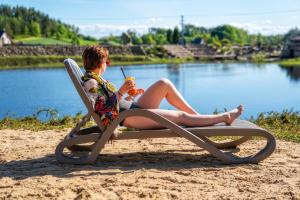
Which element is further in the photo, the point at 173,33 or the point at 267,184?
the point at 173,33

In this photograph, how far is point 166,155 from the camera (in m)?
5.37

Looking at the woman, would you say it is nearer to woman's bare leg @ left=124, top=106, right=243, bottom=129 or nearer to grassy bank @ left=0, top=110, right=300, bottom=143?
woman's bare leg @ left=124, top=106, right=243, bottom=129

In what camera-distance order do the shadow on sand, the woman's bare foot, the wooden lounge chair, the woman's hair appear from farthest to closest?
the woman's bare foot → the woman's hair → the wooden lounge chair → the shadow on sand

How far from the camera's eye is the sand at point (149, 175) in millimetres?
3844

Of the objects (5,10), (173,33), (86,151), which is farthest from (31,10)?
(86,151)

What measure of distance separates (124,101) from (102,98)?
33 centimetres

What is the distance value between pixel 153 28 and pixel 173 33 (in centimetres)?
6285

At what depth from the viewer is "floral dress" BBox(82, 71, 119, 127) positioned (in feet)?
15.5

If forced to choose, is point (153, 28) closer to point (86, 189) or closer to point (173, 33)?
point (173, 33)

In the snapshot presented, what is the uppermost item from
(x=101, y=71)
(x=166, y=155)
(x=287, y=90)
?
(x=101, y=71)

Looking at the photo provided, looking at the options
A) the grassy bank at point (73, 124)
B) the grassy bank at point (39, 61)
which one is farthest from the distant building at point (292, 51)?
the grassy bank at point (73, 124)

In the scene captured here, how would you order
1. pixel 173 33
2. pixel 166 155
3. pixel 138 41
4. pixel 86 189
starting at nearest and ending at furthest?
pixel 86 189, pixel 166 155, pixel 173 33, pixel 138 41

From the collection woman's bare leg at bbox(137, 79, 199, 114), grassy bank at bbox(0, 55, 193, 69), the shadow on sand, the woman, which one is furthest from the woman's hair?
grassy bank at bbox(0, 55, 193, 69)

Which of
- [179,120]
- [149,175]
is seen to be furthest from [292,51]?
[149,175]
